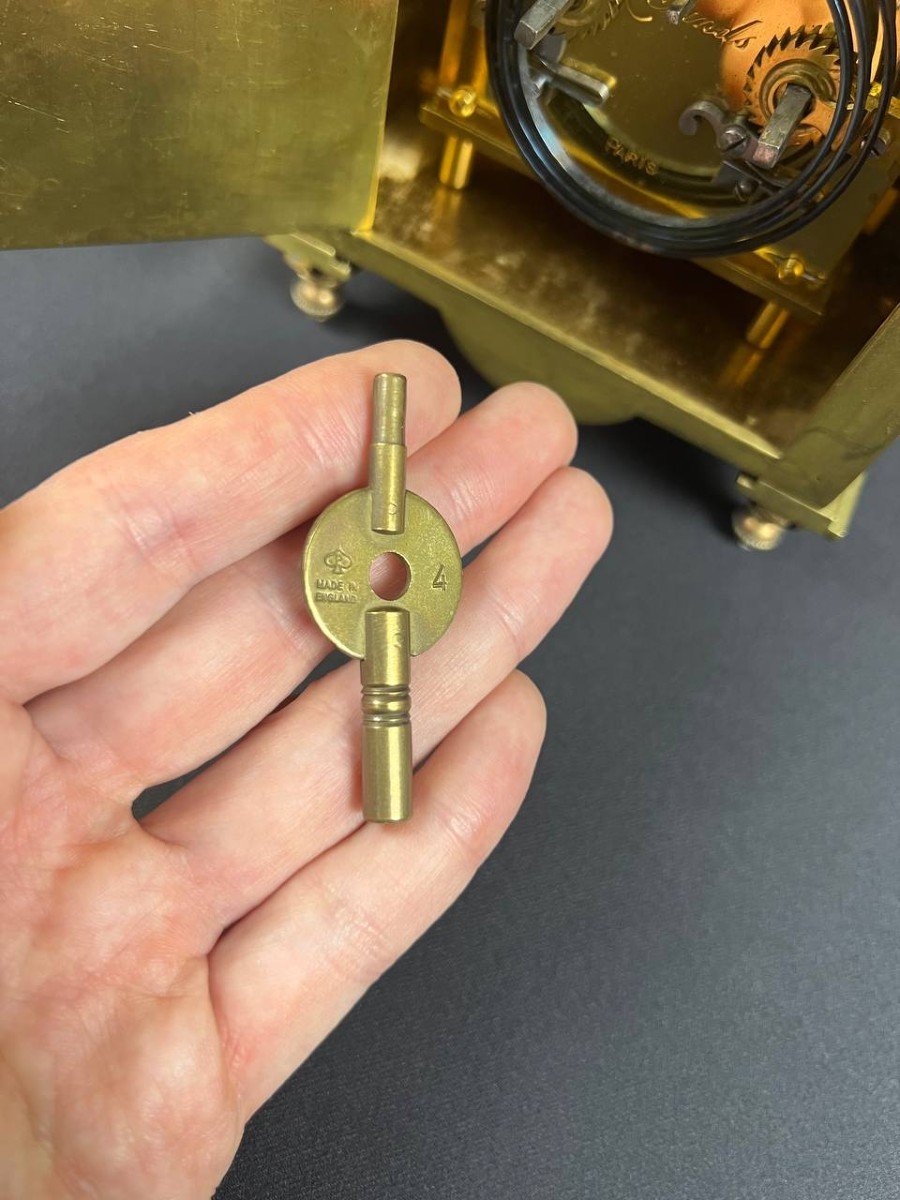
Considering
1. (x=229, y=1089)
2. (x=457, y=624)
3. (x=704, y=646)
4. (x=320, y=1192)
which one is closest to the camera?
(x=229, y=1089)

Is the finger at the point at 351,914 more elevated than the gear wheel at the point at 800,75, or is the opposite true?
the gear wheel at the point at 800,75

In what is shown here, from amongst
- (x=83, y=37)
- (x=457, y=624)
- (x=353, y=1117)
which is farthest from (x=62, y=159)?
(x=353, y=1117)

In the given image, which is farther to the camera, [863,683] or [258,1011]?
[863,683]

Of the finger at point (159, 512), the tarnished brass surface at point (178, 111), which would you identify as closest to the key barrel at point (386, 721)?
the finger at point (159, 512)

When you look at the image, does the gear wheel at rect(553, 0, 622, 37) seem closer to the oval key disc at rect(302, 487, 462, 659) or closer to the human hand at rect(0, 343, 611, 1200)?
the human hand at rect(0, 343, 611, 1200)

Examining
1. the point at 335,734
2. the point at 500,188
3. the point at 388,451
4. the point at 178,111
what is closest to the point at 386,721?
the point at 335,734

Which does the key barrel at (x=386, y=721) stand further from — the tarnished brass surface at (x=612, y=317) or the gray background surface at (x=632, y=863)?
the tarnished brass surface at (x=612, y=317)

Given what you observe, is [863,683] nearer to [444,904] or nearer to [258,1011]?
A: [444,904]

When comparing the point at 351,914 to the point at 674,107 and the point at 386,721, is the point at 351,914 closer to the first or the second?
the point at 386,721
